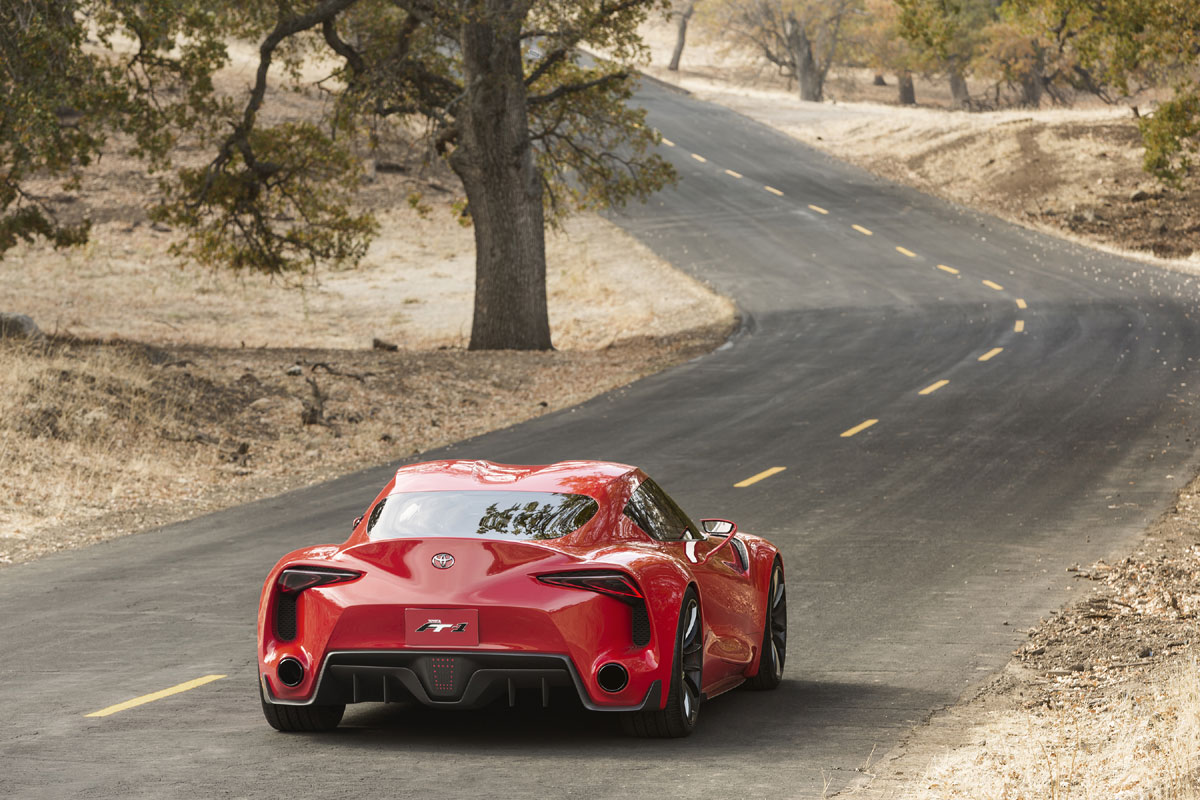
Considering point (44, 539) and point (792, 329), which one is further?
point (792, 329)

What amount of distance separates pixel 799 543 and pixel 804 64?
69263mm

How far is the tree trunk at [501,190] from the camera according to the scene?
2741 centimetres

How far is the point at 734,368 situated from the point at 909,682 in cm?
1886

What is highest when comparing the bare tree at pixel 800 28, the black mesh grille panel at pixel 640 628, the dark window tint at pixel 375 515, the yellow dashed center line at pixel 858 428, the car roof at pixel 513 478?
the bare tree at pixel 800 28

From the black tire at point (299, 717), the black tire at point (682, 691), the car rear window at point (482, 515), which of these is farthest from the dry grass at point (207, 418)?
the black tire at point (682, 691)

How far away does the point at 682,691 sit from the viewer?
23.3ft

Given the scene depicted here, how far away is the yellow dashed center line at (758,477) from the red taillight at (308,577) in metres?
10.4

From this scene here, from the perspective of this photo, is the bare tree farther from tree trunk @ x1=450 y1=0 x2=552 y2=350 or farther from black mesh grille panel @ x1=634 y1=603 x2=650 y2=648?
black mesh grille panel @ x1=634 y1=603 x2=650 y2=648

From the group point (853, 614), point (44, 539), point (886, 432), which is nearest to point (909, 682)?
point (853, 614)

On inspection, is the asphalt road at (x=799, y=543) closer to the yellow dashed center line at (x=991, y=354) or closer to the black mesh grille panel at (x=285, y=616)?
the yellow dashed center line at (x=991, y=354)

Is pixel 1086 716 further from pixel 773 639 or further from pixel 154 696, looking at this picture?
pixel 154 696

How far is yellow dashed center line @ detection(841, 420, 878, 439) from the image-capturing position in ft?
67.3

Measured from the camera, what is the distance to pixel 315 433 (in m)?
21.1

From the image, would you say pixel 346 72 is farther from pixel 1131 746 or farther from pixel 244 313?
pixel 1131 746
